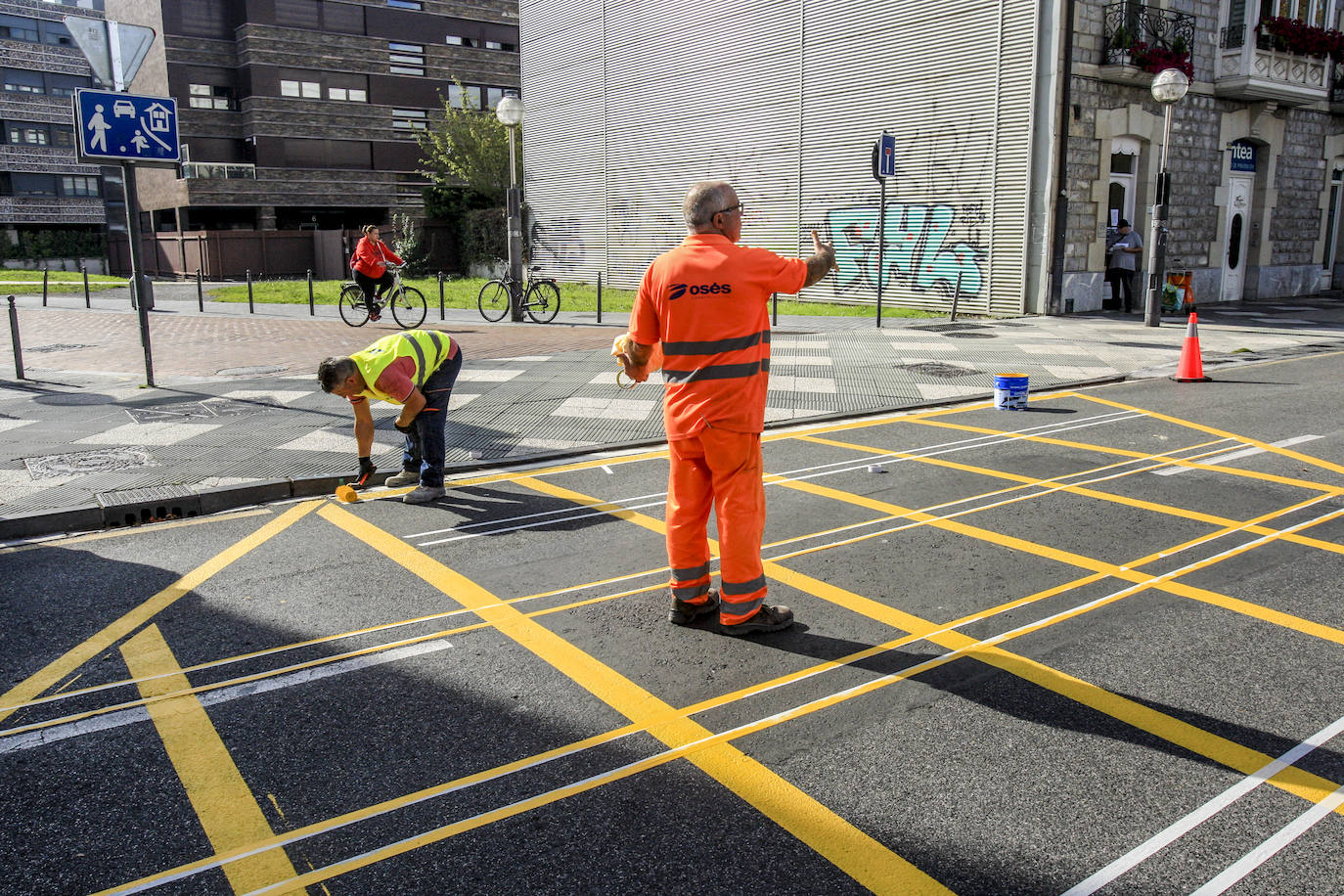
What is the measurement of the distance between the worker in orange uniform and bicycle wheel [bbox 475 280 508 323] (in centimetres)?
1563

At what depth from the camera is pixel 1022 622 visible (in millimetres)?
4629

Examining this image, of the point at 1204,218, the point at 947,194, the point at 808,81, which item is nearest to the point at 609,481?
the point at 947,194

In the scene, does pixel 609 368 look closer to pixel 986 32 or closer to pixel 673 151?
pixel 986 32

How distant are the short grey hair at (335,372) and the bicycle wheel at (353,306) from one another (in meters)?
12.8

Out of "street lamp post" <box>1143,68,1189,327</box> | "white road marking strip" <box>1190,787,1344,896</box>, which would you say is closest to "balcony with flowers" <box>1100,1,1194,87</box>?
"street lamp post" <box>1143,68,1189,327</box>

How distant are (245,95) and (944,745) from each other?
172 ft

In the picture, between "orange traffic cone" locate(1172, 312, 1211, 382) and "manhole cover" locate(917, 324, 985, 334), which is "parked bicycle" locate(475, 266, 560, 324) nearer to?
"manhole cover" locate(917, 324, 985, 334)

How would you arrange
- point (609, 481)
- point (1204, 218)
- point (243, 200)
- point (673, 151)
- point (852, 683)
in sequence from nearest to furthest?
point (852, 683), point (609, 481), point (1204, 218), point (673, 151), point (243, 200)

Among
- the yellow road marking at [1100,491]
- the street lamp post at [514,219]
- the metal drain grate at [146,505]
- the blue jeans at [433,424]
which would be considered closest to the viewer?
the yellow road marking at [1100,491]

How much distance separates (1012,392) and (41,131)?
238ft

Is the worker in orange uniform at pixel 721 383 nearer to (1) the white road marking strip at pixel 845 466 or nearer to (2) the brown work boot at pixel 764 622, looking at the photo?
(2) the brown work boot at pixel 764 622

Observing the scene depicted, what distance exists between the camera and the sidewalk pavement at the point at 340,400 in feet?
24.7

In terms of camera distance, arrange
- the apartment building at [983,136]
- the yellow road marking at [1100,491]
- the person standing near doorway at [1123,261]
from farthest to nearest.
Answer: the person standing near doorway at [1123,261] → the apartment building at [983,136] → the yellow road marking at [1100,491]

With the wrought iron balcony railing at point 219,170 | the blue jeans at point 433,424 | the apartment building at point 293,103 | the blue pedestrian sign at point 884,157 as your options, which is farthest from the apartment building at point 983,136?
the wrought iron balcony railing at point 219,170
